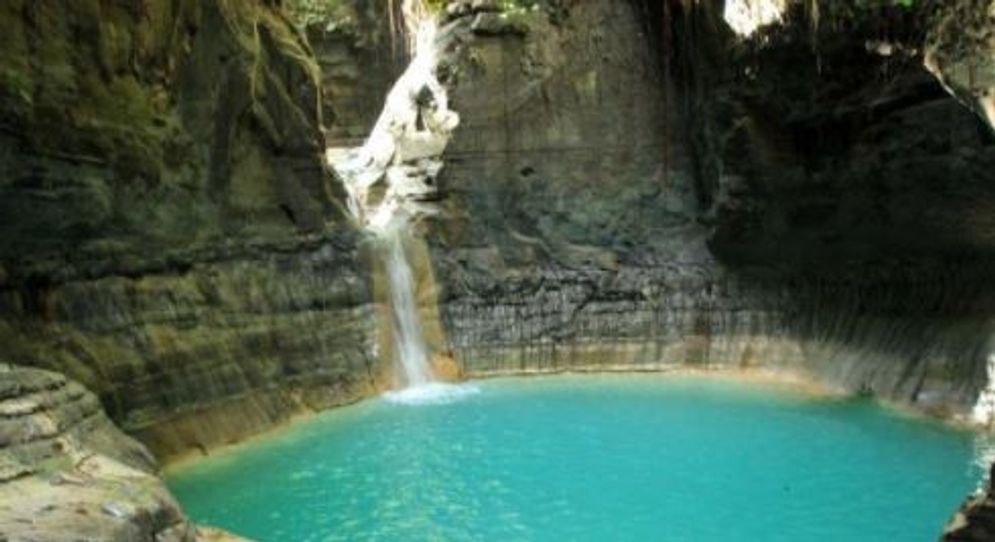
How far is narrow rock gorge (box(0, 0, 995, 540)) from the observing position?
9.84m

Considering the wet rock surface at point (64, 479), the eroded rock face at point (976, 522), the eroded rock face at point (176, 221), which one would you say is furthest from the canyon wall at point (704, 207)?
the wet rock surface at point (64, 479)

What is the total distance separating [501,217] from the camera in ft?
55.8

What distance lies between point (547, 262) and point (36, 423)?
11.2 meters

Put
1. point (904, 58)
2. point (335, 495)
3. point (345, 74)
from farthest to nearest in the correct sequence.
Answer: point (345, 74), point (904, 58), point (335, 495)

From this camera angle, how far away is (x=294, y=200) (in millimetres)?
14672

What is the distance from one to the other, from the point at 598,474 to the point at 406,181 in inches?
329

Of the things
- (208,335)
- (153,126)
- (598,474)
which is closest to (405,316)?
(208,335)

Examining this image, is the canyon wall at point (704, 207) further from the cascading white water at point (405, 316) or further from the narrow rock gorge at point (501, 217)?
the cascading white water at point (405, 316)

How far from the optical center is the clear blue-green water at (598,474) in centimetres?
859

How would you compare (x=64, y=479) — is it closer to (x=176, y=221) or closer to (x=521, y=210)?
(x=176, y=221)

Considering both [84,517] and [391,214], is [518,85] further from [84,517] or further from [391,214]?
[84,517]

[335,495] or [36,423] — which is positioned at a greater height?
[36,423]

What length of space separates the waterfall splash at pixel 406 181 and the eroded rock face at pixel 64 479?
776cm

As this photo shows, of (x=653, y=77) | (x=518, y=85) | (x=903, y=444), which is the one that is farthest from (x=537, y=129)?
(x=903, y=444)
